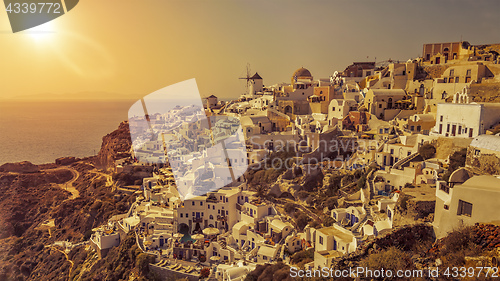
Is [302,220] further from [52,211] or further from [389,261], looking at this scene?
[52,211]

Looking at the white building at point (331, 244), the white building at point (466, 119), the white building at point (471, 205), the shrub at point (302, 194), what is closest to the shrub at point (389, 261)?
the white building at point (471, 205)

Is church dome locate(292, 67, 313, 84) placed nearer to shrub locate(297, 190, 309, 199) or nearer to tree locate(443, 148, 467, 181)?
shrub locate(297, 190, 309, 199)

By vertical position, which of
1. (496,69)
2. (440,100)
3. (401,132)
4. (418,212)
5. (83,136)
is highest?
(496,69)

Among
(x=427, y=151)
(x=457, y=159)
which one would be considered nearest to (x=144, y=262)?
(x=427, y=151)

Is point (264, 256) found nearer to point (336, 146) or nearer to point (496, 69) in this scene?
point (336, 146)

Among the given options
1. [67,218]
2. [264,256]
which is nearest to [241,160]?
[264,256]

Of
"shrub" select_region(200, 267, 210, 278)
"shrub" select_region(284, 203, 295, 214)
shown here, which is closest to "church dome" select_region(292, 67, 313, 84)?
"shrub" select_region(284, 203, 295, 214)
